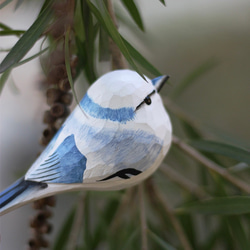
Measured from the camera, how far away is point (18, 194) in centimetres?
31

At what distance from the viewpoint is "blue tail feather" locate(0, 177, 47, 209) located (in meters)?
0.30

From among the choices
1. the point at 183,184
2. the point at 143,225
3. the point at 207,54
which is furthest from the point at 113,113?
the point at 207,54

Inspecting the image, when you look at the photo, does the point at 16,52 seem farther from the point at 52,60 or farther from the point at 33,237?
the point at 33,237

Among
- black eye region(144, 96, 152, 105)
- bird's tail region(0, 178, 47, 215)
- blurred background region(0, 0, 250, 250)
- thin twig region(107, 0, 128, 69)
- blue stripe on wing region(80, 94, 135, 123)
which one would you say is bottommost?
blurred background region(0, 0, 250, 250)

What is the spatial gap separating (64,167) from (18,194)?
0.15 ft

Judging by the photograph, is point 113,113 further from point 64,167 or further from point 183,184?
point 183,184

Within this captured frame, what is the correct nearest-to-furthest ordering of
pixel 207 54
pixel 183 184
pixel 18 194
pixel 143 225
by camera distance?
pixel 18 194 < pixel 143 225 < pixel 183 184 < pixel 207 54

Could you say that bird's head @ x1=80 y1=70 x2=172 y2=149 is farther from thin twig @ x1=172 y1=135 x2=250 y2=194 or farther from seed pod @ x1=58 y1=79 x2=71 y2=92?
thin twig @ x1=172 y1=135 x2=250 y2=194

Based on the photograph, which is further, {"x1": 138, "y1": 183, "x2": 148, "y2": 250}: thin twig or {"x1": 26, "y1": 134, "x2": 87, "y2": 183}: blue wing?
{"x1": 138, "y1": 183, "x2": 148, "y2": 250}: thin twig

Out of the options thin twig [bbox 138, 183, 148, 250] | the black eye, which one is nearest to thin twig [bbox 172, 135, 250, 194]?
thin twig [bbox 138, 183, 148, 250]

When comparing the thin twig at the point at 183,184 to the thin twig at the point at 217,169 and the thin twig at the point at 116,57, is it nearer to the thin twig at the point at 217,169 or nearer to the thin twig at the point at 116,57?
the thin twig at the point at 217,169

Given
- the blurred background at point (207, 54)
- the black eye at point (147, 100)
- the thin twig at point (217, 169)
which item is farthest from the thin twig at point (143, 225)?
the blurred background at point (207, 54)

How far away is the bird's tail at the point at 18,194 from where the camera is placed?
0.98 feet

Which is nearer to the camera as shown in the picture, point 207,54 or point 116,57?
point 116,57
